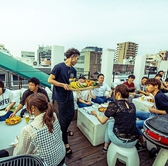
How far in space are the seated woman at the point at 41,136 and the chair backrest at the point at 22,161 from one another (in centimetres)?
18

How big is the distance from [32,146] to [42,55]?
129ft

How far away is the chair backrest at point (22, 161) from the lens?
636 millimetres

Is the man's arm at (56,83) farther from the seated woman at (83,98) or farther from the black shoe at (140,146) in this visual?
the black shoe at (140,146)

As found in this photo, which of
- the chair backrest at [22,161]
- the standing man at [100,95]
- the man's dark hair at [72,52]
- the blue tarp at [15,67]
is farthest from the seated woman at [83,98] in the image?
the blue tarp at [15,67]

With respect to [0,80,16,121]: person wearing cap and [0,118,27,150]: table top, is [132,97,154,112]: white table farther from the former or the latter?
[0,80,16,121]: person wearing cap

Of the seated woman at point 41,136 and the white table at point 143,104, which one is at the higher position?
the seated woman at point 41,136

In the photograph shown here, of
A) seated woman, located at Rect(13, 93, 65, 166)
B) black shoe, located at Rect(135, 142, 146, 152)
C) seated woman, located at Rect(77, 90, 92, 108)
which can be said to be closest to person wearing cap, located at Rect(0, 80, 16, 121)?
seated woman, located at Rect(77, 90, 92, 108)

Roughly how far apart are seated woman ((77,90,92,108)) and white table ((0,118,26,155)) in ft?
4.40

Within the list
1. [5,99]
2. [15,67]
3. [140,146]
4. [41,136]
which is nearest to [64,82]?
[41,136]

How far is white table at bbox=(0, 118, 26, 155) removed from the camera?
1.14 m

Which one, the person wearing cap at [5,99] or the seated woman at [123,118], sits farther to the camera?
the person wearing cap at [5,99]

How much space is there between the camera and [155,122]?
1184mm

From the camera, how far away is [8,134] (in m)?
1.31

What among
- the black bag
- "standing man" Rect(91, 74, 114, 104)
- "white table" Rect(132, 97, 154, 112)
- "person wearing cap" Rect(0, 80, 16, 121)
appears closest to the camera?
the black bag
